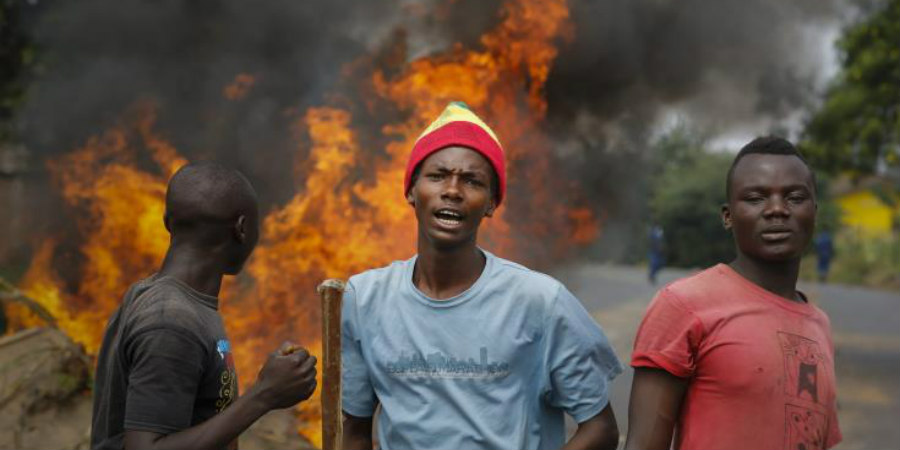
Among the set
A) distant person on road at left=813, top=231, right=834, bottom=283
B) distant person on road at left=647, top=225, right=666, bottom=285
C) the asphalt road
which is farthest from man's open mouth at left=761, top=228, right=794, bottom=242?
distant person on road at left=813, top=231, right=834, bottom=283

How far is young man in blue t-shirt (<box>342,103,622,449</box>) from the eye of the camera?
222cm

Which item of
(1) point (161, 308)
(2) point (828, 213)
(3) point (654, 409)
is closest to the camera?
(1) point (161, 308)

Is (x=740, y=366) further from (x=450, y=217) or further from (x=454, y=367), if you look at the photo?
(x=450, y=217)

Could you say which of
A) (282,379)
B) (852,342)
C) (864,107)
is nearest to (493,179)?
(282,379)

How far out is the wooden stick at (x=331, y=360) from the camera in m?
2.07

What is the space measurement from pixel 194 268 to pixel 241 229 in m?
0.18

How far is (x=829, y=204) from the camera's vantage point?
3094 cm

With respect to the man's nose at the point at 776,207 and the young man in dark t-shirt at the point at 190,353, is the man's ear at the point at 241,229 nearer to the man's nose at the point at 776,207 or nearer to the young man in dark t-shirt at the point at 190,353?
the young man in dark t-shirt at the point at 190,353

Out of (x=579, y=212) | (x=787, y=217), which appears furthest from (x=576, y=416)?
(x=579, y=212)

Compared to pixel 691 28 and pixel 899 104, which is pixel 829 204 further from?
pixel 691 28

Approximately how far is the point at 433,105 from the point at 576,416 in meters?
6.86

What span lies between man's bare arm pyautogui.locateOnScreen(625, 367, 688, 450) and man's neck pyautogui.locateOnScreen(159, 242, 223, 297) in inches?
46.0

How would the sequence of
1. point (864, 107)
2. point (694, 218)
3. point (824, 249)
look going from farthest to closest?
1. point (694, 218)
2. point (824, 249)
3. point (864, 107)

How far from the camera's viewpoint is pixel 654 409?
2.31 meters
